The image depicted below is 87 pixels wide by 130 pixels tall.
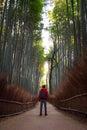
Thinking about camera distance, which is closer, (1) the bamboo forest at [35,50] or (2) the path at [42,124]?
(2) the path at [42,124]

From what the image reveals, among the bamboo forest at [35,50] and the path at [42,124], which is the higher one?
the bamboo forest at [35,50]

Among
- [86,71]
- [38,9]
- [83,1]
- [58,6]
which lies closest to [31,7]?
[38,9]

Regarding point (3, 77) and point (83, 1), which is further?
point (83, 1)

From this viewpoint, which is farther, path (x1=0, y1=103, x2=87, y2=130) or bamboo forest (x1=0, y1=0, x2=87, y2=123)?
bamboo forest (x1=0, y1=0, x2=87, y2=123)

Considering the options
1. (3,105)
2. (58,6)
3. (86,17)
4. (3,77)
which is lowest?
(3,105)

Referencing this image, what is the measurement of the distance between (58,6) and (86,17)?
34.0 feet

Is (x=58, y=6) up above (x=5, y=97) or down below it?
above

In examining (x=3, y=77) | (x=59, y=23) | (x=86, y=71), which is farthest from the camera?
(x=59, y=23)

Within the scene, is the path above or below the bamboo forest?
below

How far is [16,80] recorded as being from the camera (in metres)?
13.1

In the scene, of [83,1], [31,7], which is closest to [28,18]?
[31,7]

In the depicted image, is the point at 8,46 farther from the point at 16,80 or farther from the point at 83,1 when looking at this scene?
the point at 83,1

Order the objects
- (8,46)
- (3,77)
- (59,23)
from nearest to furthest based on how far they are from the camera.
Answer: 1. (3,77)
2. (8,46)
3. (59,23)

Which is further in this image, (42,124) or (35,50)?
(35,50)
